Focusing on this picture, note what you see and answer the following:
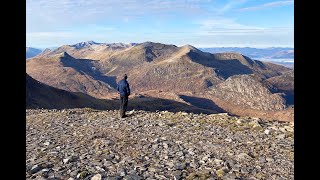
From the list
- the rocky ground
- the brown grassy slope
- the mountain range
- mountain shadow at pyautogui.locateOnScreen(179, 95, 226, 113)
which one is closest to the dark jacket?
the rocky ground

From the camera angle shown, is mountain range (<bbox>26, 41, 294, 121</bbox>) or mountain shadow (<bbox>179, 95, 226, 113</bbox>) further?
mountain shadow (<bbox>179, 95, 226, 113</bbox>)

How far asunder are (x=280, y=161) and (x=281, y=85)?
15378 centimetres

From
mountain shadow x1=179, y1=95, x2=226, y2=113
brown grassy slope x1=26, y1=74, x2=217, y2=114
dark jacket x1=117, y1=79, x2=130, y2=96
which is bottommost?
mountain shadow x1=179, y1=95, x2=226, y2=113

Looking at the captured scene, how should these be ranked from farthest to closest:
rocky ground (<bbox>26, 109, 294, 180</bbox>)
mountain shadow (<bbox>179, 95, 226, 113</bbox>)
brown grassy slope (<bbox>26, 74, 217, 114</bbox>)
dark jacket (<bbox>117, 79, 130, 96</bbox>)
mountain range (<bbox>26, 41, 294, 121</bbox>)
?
mountain shadow (<bbox>179, 95, 226, 113</bbox>) < mountain range (<bbox>26, 41, 294, 121</bbox>) < brown grassy slope (<bbox>26, 74, 217, 114</bbox>) < dark jacket (<bbox>117, 79, 130, 96</bbox>) < rocky ground (<bbox>26, 109, 294, 180</bbox>)

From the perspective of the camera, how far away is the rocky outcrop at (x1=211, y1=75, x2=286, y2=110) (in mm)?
123750

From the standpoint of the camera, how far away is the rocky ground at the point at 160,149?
1107 cm

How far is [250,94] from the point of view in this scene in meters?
131

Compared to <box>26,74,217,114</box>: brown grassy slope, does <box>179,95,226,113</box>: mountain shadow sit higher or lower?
lower

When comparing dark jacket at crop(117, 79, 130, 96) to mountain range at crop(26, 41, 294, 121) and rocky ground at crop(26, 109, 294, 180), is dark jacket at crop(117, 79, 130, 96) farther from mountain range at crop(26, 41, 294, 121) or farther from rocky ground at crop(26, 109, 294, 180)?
mountain range at crop(26, 41, 294, 121)

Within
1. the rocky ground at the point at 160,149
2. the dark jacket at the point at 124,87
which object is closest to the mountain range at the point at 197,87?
the dark jacket at the point at 124,87

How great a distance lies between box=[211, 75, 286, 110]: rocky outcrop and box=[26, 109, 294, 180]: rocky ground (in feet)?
351

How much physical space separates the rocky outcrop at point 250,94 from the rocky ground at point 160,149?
107 meters
